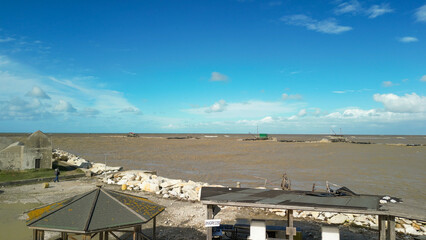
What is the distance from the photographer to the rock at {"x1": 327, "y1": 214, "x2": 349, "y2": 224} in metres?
13.8

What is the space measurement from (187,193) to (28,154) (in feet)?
53.4

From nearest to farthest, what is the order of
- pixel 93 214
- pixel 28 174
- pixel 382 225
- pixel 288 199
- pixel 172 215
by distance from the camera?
1. pixel 93 214
2. pixel 382 225
3. pixel 288 199
4. pixel 172 215
5. pixel 28 174

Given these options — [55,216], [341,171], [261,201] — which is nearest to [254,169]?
[341,171]

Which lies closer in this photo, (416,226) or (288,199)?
(288,199)

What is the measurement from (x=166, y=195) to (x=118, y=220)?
1064 centimetres

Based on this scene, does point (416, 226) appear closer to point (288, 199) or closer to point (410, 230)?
point (410, 230)

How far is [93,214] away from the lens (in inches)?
314

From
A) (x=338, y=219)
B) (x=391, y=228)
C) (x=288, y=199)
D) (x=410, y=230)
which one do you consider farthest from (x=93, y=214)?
(x=410, y=230)

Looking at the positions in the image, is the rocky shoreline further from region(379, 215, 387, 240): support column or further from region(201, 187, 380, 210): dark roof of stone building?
region(379, 215, 387, 240): support column

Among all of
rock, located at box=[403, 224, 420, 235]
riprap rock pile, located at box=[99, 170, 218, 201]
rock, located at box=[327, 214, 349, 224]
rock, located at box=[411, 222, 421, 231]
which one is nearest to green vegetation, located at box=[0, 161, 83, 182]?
riprap rock pile, located at box=[99, 170, 218, 201]

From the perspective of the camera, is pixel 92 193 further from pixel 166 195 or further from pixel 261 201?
pixel 166 195

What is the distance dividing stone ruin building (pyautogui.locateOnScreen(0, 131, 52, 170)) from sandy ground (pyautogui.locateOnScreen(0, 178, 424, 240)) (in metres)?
5.26

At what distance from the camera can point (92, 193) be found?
353 inches

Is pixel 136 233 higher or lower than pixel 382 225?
lower
